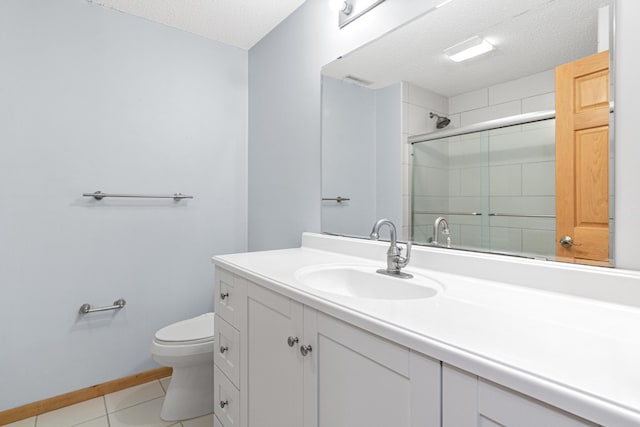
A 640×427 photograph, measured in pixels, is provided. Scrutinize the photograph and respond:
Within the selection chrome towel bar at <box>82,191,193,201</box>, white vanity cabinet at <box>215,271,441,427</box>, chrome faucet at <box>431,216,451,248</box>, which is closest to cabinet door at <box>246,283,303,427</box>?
white vanity cabinet at <box>215,271,441,427</box>

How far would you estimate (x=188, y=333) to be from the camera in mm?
1775

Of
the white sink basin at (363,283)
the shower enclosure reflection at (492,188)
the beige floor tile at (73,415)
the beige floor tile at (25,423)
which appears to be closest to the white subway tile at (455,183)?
the shower enclosure reflection at (492,188)

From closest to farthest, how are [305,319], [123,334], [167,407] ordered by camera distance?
[305,319]
[167,407]
[123,334]

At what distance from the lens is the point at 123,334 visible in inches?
78.5

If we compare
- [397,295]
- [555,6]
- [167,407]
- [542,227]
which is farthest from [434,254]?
[167,407]

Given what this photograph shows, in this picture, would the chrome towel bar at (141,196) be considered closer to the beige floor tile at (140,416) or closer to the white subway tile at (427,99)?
the beige floor tile at (140,416)

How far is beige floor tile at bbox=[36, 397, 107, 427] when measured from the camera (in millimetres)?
1675

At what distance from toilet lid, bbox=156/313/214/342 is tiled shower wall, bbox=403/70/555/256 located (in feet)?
4.12

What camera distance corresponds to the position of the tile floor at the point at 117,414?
5.46ft

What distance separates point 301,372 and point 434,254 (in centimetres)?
61

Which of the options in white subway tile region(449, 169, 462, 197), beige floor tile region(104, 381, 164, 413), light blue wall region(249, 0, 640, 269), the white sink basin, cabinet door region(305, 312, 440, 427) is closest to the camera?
cabinet door region(305, 312, 440, 427)

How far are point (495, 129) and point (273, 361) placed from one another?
104 cm

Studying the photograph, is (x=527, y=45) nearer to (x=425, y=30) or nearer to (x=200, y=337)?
(x=425, y=30)

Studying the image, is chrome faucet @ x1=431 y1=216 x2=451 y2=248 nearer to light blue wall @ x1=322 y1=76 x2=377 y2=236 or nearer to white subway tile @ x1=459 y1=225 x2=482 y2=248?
white subway tile @ x1=459 y1=225 x2=482 y2=248
